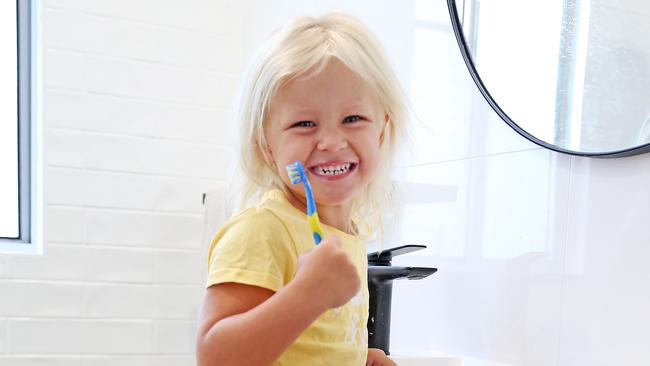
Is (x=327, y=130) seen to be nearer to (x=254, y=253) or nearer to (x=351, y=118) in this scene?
(x=351, y=118)

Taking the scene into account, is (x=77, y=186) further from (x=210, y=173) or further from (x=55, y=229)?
(x=210, y=173)

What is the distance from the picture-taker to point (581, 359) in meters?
0.88

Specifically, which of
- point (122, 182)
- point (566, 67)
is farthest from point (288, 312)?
point (122, 182)

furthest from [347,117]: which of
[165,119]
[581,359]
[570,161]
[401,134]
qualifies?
[165,119]

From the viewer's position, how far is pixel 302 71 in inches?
30.2

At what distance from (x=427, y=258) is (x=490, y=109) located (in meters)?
0.29

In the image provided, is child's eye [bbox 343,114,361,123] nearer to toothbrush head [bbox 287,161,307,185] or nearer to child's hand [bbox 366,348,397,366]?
toothbrush head [bbox 287,161,307,185]

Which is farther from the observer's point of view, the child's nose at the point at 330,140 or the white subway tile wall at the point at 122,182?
the white subway tile wall at the point at 122,182

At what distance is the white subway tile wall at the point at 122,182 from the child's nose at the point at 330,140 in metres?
1.14

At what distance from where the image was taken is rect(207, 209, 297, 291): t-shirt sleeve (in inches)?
28.0

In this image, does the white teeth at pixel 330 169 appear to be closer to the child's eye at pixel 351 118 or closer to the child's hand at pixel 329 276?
the child's eye at pixel 351 118

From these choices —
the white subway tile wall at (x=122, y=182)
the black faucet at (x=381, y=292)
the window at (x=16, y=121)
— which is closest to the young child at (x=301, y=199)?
the black faucet at (x=381, y=292)

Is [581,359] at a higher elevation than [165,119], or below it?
below

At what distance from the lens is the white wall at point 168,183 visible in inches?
43.1
